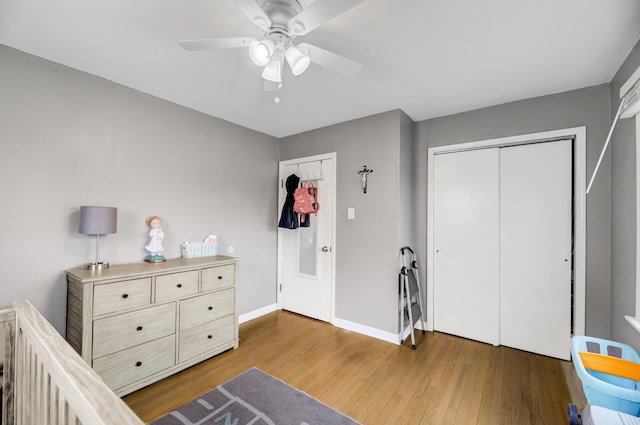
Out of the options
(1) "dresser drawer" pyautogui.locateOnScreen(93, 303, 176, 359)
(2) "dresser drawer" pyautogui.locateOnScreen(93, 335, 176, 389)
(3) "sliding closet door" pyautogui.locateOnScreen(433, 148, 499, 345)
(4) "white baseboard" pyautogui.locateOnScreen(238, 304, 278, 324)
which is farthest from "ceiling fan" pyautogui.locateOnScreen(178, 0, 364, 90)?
(4) "white baseboard" pyautogui.locateOnScreen(238, 304, 278, 324)

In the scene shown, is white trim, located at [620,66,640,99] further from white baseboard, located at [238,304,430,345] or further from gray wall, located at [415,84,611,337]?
white baseboard, located at [238,304,430,345]

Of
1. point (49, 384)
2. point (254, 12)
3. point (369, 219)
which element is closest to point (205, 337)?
point (49, 384)

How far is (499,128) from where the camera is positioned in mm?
2732

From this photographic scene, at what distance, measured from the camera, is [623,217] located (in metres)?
1.98

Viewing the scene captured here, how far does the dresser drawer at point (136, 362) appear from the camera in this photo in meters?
1.88

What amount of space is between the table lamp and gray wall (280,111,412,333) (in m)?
2.19

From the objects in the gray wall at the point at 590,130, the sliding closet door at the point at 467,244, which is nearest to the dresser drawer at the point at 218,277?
the sliding closet door at the point at 467,244

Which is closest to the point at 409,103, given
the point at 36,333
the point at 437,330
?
the point at 437,330

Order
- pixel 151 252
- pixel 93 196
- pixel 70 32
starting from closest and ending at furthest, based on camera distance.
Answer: pixel 70 32, pixel 93 196, pixel 151 252

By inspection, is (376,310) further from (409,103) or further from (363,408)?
(409,103)

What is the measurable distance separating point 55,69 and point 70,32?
53cm

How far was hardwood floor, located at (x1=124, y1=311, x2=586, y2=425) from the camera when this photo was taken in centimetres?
183

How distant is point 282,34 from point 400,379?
A: 258 cm

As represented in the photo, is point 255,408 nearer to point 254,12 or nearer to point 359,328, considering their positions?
point 359,328
